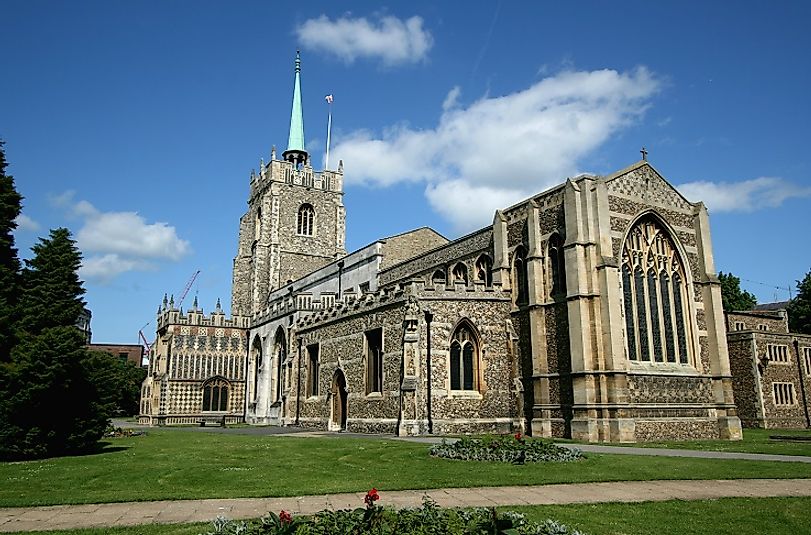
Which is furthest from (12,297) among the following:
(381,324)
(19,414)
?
(381,324)

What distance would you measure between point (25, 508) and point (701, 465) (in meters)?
15.1

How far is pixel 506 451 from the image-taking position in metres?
17.0

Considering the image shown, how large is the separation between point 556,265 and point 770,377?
2270 cm

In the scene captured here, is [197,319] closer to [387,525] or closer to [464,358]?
[464,358]

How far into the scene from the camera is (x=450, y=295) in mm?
29562

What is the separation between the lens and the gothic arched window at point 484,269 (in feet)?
111

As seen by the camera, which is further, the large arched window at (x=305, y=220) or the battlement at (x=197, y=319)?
the large arched window at (x=305, y=220)

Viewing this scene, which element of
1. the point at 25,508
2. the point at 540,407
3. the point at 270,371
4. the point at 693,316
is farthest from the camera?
the point at 270,371

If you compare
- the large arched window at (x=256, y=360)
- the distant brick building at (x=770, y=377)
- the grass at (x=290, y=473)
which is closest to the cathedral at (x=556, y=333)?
the grass at (x=290, y=473)

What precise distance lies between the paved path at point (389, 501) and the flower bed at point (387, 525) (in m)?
2.23

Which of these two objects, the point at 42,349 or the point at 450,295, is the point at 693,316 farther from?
the point at 42,349

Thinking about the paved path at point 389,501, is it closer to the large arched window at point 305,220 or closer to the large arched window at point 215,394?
the large arched window at point 215,394

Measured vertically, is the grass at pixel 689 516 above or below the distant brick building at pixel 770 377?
below

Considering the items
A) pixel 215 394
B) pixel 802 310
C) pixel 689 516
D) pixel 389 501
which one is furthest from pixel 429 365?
pixel 802 310
